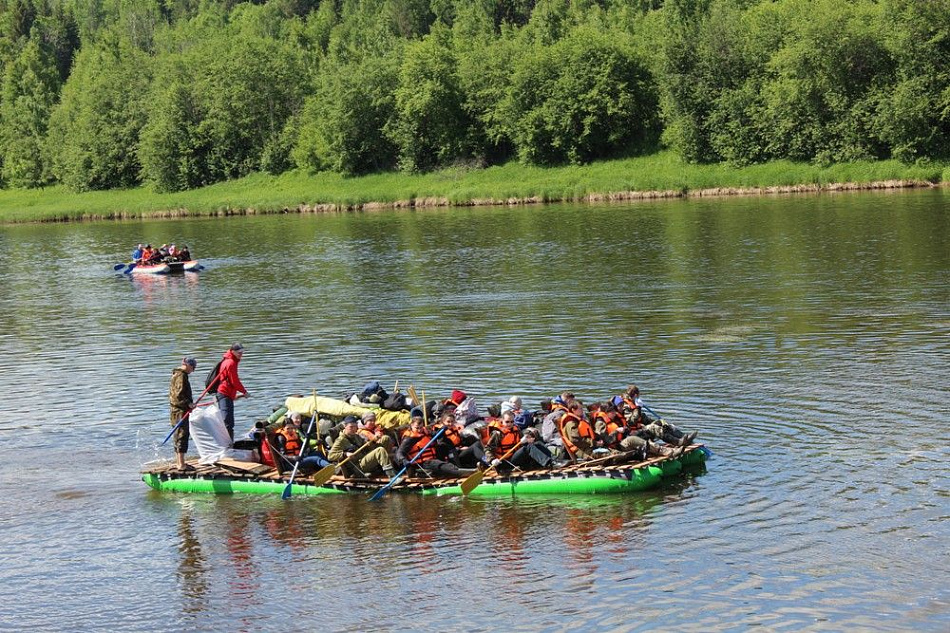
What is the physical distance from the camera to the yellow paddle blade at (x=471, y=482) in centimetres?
2453

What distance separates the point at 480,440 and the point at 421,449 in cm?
128

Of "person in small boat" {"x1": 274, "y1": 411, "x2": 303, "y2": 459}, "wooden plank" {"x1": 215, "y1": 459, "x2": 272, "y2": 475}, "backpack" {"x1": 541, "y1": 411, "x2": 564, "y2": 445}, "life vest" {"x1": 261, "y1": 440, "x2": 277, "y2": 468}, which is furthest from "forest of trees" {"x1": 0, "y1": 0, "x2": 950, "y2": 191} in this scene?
"wooden plank" {"x1": 215, "y1": 459, "x2": 272, "y2": 475}

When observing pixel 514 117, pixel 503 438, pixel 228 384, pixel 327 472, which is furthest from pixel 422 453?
pixel 514 117

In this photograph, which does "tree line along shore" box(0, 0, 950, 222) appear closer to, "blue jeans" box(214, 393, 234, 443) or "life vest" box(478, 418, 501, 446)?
"life vest" box(478, 418, 501, 446)

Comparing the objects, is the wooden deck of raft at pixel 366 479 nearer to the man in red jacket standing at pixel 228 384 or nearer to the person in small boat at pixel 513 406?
the man in red jacket standing at pixel 228 384

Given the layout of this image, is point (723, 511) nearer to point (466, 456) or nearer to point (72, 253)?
point (466, 456)

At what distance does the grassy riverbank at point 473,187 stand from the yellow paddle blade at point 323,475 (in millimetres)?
76167

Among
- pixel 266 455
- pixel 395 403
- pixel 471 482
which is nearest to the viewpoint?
pixel 471 482

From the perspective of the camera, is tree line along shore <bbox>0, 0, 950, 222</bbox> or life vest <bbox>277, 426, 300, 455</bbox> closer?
life vest <bbox>277, 426, 300, 455</bbox>

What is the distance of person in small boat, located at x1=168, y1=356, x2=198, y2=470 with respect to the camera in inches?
1051

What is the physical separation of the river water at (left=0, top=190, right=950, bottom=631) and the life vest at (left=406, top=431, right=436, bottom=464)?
112 centimetres

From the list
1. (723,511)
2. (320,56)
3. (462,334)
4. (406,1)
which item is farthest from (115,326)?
(406,1)

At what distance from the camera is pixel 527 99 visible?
381 ft

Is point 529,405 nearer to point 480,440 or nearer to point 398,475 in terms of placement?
point 480,440
